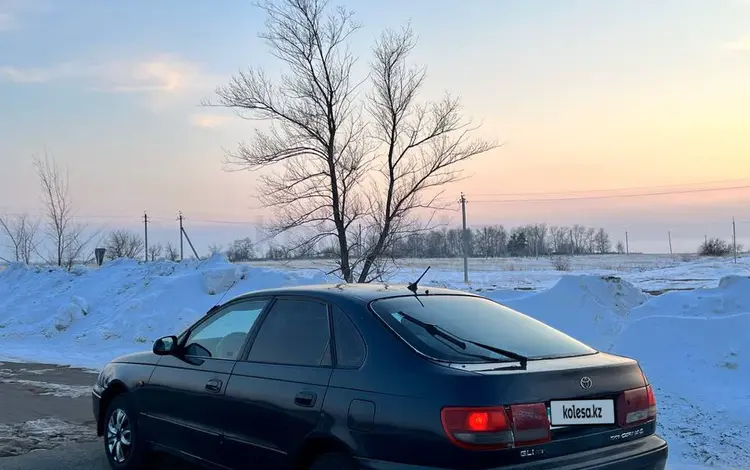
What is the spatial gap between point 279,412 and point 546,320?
24.5 feet

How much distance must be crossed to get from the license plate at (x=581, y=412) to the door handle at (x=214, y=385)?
2.28 meters

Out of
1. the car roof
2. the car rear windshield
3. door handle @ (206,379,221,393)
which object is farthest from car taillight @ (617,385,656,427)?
door handle @ (206,379,221,393)

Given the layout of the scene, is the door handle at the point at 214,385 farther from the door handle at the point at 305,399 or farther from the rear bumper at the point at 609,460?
→ the rear bumper at the point at 609,460

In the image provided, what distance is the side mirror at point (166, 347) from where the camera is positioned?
5.23m

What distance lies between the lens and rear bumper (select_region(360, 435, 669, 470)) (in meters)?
3.27

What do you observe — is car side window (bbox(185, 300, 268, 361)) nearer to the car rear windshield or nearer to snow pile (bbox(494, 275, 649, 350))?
the car rear windshield

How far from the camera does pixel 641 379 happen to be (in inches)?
152

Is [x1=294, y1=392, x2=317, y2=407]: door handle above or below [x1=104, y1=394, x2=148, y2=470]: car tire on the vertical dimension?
above

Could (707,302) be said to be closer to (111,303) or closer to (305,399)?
(305,399)

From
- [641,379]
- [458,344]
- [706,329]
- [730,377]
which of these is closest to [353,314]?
[458,344]

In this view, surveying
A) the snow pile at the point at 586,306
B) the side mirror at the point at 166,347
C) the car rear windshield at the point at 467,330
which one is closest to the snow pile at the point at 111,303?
the snow pile at the point at 586,306

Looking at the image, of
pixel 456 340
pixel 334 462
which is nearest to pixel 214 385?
pixel 334 462

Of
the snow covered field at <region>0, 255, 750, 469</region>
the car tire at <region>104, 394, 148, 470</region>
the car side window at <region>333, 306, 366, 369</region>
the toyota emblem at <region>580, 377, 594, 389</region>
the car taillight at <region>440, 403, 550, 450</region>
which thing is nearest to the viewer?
the car taillight at <region>440, 403, 550, 450</region>

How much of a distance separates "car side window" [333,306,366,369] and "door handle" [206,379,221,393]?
1078mm
